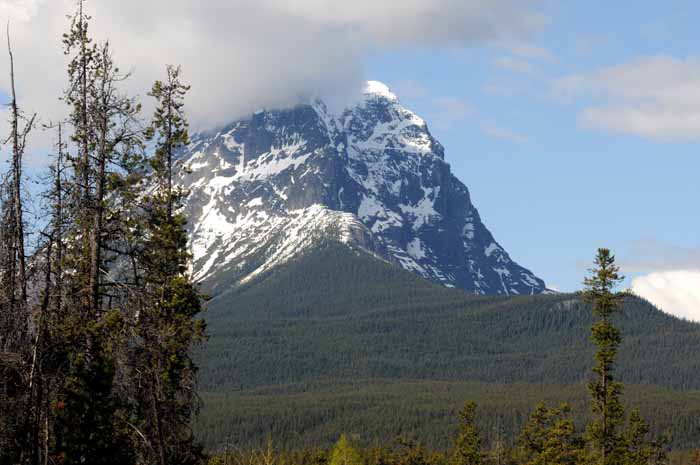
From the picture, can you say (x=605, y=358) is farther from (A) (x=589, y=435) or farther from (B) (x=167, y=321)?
(B) (x=167, y=321)

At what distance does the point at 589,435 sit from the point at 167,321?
32093 mm

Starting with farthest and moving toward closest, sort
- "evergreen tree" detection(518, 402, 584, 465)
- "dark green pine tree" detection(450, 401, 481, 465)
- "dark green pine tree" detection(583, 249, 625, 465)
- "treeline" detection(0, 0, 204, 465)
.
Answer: "dark green pine tree" detection(450, 401, 481, 465), "evergreen tree" detection(518, 402, 584, 465), "dark green pine tree" detection(583, 249, 625, 465), "treeline" detection(0, 0, 204, 465)

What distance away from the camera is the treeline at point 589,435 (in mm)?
61406

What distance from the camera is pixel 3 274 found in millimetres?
25516

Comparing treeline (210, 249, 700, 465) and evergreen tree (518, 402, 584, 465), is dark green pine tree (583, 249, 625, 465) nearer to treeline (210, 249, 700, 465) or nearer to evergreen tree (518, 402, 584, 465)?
treeline (210, 249, 700, 465)

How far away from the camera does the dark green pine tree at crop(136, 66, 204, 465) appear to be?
26.2m

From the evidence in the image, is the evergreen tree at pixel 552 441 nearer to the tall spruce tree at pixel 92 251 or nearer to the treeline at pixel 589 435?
the treeline at pixel 589 435

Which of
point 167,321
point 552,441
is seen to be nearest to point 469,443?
point 552,441

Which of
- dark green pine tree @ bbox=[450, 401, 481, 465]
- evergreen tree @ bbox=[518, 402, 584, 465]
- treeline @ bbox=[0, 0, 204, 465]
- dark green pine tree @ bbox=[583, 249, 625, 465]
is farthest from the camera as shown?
dark green pine tree @ bbox=[450, 401, 481, 465]

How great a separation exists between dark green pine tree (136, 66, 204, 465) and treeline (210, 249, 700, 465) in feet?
5.48

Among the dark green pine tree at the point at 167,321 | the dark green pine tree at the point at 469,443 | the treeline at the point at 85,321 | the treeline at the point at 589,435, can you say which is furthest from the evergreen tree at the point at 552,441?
the treeline at the point at 85,321

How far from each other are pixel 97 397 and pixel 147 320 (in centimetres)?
569

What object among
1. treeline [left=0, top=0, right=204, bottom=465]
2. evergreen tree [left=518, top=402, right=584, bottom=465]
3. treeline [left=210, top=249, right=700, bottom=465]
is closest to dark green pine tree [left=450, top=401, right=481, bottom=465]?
treeline [left=210, top=249, right=700, bottom=465]

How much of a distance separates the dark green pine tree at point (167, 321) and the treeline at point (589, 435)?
1.67 metres
